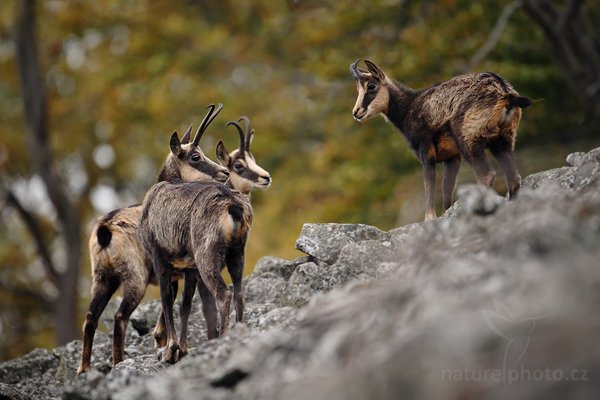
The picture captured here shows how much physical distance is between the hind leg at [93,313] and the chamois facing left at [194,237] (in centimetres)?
77

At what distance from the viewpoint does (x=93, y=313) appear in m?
11.1

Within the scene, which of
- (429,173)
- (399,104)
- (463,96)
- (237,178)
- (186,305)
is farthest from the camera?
(237,178)

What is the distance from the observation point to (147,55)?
3164 centimetres

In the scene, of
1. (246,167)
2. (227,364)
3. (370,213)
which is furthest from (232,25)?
(227,364)

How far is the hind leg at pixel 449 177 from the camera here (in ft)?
39.4

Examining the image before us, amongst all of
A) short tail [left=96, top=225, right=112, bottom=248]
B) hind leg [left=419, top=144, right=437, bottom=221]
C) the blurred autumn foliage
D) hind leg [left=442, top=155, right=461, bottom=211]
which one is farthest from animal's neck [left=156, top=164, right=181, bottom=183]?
the blurred autumn foliage

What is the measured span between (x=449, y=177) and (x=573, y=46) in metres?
10.5

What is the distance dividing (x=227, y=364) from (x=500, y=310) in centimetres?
194

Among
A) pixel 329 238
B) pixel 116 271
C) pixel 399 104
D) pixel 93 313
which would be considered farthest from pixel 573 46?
pixel 93 313

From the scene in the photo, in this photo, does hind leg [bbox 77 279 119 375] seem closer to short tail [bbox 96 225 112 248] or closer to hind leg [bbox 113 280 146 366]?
hind leg [bbox 113 280 146 366]

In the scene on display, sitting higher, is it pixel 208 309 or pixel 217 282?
pixel 208 309

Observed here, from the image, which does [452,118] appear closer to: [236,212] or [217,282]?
[236,212]

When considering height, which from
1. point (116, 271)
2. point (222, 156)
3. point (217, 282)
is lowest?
point (217, 282)

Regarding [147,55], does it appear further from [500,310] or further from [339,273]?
[500,310]
